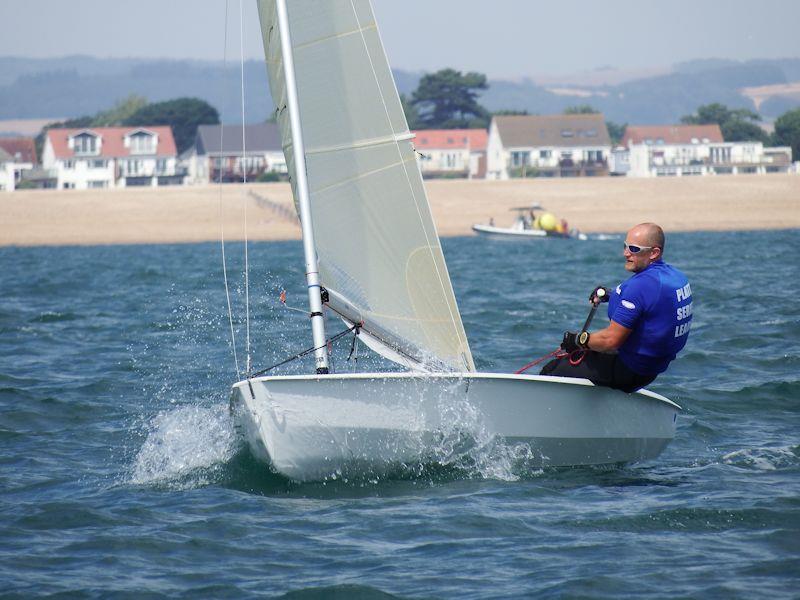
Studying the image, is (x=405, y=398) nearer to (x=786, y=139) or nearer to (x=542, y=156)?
(x=542, y=156)

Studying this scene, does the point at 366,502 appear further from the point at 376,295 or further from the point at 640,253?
the point at 640,253

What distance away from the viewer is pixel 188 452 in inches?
334

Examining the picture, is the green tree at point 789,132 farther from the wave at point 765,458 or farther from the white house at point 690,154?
the wave at point 765,458

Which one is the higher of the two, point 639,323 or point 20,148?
point 20,148

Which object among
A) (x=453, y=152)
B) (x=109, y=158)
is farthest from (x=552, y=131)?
(x=109, y=158)

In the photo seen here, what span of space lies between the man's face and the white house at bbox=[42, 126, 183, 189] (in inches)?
3140

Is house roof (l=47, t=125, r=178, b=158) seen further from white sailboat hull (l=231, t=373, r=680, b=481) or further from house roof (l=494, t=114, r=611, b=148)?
white sailboat hull (l=231, t=373, r=680, b=481)

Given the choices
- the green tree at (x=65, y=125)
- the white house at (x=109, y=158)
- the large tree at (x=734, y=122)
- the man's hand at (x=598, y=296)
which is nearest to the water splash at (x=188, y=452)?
the man's hand at (x=598, y=296)

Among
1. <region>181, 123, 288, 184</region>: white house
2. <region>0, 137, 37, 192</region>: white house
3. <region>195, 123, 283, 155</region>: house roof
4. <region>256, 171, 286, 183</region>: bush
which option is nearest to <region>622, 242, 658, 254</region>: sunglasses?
<region>256, 171, 286, 183</region>: bush

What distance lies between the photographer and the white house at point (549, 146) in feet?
290

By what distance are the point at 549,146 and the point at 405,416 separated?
8333 cm

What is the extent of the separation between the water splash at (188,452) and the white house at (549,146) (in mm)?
78297

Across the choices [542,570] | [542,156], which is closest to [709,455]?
[542,570]

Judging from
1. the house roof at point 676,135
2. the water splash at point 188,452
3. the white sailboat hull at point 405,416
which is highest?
the house roof at point 676,135
